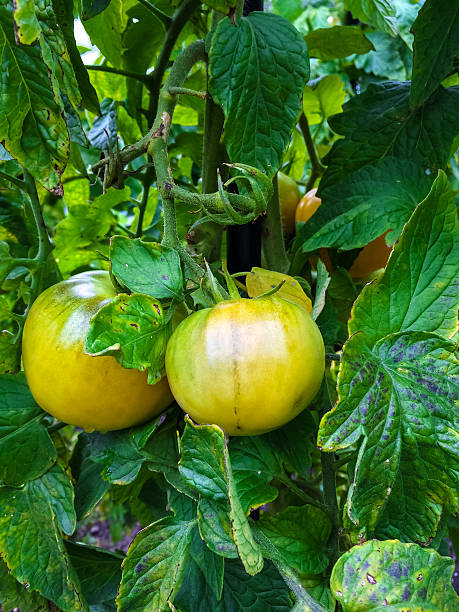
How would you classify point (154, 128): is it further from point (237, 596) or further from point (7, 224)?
point (237, 596)

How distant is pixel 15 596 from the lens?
57cm

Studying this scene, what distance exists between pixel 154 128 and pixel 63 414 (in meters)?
0.26

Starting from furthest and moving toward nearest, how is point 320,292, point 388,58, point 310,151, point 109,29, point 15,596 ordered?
point 388,58
point 310,151
point 109,29
point 15,596
point 320,292

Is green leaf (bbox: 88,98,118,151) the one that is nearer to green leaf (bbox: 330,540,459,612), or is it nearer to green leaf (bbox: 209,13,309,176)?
green leaf (bbox: 209,13,309,176)

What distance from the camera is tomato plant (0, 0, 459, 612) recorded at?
0.37 metres

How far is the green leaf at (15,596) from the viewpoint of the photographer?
1.86 feet

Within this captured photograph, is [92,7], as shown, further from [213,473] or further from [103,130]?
[213,473]

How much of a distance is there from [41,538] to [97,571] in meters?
0.14

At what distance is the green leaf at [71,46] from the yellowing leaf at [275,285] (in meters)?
0.24

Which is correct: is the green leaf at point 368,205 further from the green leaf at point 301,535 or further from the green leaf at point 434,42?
the green leaf at point 301,535

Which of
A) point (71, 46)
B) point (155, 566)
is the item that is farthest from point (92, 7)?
point (155, 566)

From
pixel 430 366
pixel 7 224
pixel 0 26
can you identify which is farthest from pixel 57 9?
pixel 430 366

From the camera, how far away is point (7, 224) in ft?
2.27

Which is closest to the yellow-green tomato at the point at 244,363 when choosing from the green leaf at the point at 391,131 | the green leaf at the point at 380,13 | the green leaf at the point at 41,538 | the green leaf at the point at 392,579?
the green leaf at the point at 392,579
